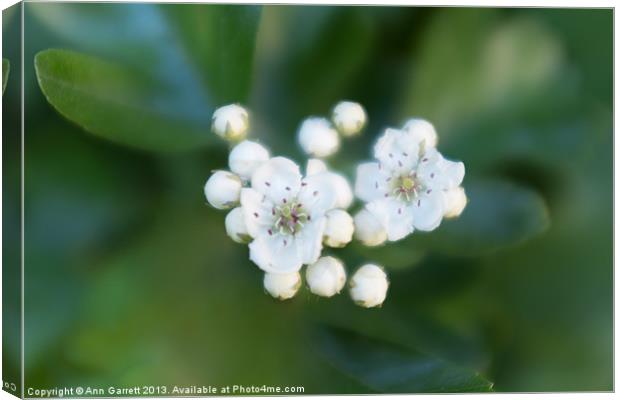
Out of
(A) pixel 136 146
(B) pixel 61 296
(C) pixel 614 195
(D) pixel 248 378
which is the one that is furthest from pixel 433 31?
(B) pixel 61 296

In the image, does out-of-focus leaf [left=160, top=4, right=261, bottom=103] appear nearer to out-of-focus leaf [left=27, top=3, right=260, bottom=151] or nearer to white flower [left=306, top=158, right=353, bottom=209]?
out-of-focus leaf [left=27, top=3, right=260, bottom=151]

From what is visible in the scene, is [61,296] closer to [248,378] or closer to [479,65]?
[248,378]

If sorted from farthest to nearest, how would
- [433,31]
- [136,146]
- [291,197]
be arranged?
1. [433,31]
2. [136,146]
3. [291,197]

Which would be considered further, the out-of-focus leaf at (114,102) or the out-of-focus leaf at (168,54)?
the out-of-focus leaf at (168,54)

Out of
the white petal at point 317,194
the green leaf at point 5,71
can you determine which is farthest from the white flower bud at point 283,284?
the green leaf at point 5,71

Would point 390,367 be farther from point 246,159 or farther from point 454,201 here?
point 246,159

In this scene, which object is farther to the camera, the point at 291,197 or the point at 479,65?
the point at 479,65

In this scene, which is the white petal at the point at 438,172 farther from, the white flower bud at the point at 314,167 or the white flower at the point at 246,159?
the white flower at the point at 246,159
